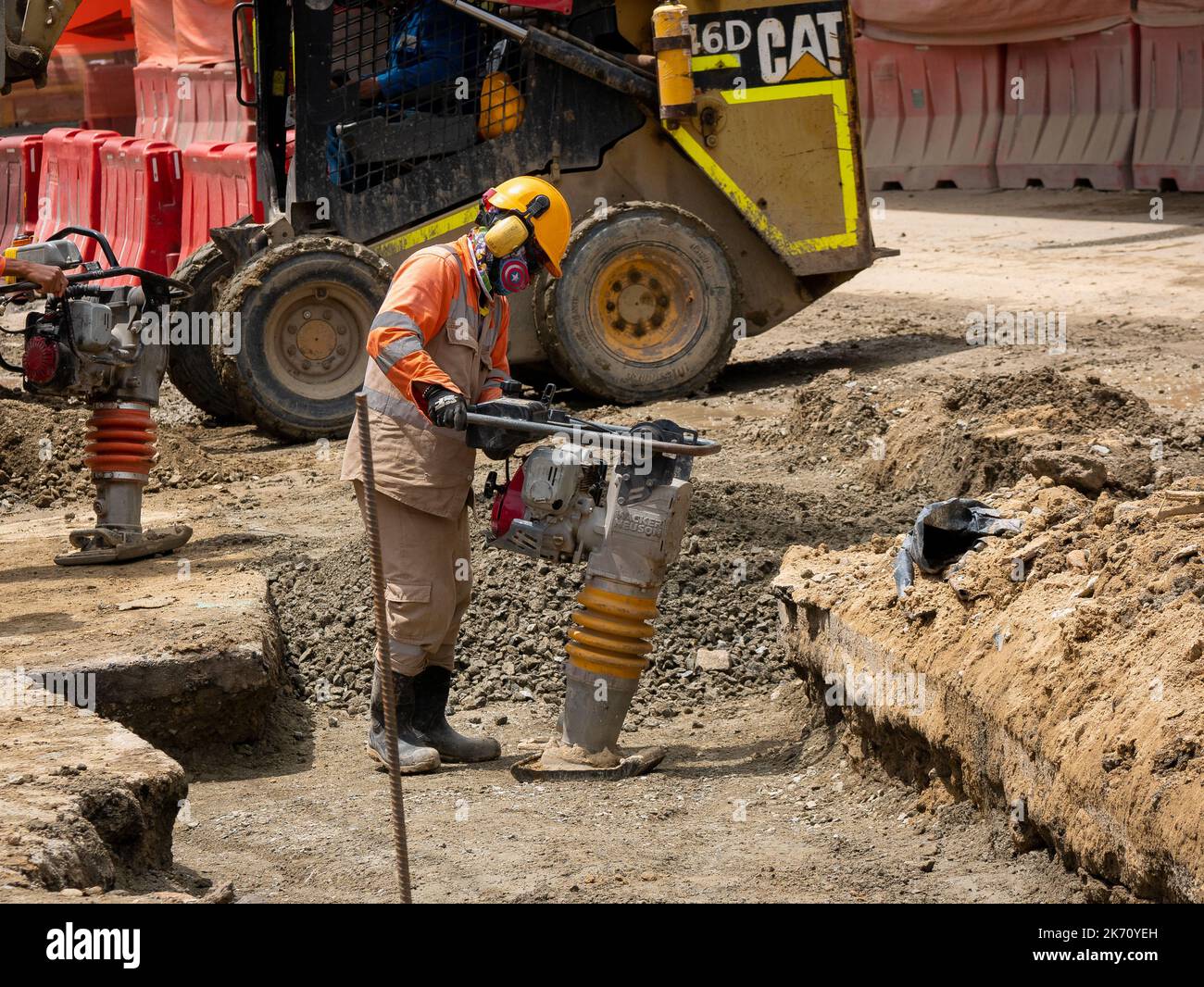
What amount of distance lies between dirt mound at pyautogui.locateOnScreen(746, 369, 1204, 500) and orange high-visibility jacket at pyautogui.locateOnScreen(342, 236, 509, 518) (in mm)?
2841

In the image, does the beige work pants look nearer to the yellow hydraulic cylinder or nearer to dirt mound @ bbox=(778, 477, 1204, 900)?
dirt mound @ bbox=(778, 477, 1204, 900)

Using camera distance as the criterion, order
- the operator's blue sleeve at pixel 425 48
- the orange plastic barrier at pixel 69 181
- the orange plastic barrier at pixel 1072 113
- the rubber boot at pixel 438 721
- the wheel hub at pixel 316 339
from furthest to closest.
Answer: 1. the orange plastic barrier at pixel 1072 113
2. the orange plastic barrier at pixel 69 181
3. the wheel hub at pixel 316 339
4. the operator's blue sleeve at pixel 425 48
5. the rubber boot at pixel 438 721

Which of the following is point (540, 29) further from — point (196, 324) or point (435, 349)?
point (435, 349)

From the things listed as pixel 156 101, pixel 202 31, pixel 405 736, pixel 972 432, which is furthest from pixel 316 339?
pixel 156 101

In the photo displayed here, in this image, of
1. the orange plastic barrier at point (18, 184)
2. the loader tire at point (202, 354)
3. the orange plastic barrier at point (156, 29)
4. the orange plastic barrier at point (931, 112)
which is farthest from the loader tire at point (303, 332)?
the orange plastic barrier at point (931, 112)

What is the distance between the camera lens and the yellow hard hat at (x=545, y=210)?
5109mm

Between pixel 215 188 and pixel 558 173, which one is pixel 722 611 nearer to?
pixel 558 173

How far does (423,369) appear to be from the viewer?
16.0 ft

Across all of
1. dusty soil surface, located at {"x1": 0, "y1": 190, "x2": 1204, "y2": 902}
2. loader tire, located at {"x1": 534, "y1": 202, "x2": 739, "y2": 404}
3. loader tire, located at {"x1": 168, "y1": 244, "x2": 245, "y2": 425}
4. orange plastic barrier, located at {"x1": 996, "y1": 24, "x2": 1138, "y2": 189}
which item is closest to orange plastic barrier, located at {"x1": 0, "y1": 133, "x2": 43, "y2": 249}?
dusty soil surface, located at {"x1": 0, "y1": 190, "x2": 1204, "y2": 902}

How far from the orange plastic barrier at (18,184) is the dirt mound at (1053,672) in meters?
11.7

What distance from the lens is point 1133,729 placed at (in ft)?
12.3

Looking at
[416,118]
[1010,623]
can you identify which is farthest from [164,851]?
[416,118]

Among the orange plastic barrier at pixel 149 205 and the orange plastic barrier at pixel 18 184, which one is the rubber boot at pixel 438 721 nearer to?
the orange plastic barrier at pixel 149 205

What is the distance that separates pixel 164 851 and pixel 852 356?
7.26 metres
